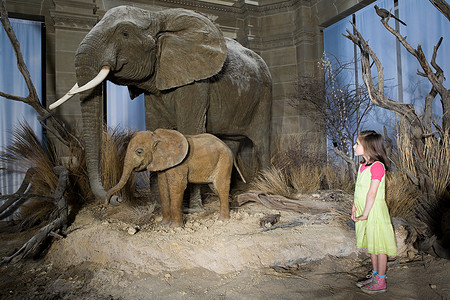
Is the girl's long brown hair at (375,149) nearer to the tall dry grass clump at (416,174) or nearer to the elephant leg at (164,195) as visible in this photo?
the tall dry grass clump at (416,174)

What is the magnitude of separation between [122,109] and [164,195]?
4.34 meters

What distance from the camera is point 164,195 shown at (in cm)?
285

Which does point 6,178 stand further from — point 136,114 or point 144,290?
point 144,290

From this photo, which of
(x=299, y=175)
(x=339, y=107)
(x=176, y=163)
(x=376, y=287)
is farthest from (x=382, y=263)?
(x=339, y=107)

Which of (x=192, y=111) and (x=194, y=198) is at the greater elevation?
(x=192, y=111)

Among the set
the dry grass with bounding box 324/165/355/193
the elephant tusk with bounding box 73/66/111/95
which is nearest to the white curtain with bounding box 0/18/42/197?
the elephant tusk with bounding box 73/66/111/95

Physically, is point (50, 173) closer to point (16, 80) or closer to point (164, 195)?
point (164, 195)

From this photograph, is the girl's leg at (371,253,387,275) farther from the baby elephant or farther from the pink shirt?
the baby elephant

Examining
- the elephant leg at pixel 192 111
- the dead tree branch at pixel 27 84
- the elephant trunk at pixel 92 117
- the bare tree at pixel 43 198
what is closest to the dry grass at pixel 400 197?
the elephant leg at pixel 192 111

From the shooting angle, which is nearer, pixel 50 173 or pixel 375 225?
pixel 375 225

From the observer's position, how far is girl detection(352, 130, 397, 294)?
2.21 meters

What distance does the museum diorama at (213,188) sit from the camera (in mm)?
2322

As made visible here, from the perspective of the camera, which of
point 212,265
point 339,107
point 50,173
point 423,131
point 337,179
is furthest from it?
point 339,107

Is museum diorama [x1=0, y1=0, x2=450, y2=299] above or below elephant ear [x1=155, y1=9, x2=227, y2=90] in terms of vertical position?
below
